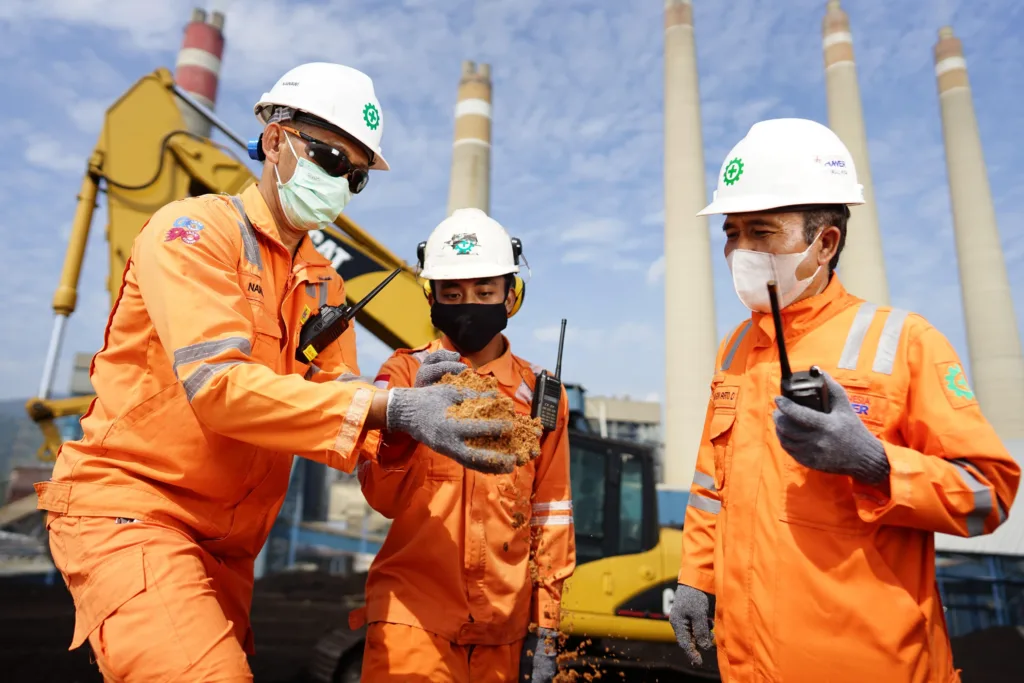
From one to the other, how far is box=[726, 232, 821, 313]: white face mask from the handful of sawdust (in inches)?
33.3

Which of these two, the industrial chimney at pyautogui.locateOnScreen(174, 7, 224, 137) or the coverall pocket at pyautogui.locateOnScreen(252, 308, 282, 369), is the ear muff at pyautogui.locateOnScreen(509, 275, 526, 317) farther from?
the industrial chimney at pyautogui.locateOnScreen(174, 7, 224, 137)

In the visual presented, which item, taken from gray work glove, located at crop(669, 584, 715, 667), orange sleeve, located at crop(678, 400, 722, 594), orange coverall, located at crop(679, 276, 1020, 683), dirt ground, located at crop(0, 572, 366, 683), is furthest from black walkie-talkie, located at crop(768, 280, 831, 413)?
dirt ground, located at crop(0, 572, 366, 683)

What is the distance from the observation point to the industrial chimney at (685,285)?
23906 millimetres

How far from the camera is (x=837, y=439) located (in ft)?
5.58

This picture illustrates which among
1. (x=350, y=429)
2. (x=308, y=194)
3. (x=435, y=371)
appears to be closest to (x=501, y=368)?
(x=435, y=371)

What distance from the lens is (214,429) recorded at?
171 centimetres

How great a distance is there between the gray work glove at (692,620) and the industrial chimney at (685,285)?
844 inches

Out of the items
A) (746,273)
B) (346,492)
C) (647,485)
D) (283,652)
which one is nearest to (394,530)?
(746,273)

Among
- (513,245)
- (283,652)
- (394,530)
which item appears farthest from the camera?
(283,652)

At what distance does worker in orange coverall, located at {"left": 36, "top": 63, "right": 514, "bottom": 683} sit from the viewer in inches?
63.9

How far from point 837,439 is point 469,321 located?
1.50 m

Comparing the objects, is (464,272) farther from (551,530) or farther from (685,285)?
(685,285)

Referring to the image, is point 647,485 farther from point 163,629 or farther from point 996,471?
point 163,629

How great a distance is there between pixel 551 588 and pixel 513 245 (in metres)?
1.46
